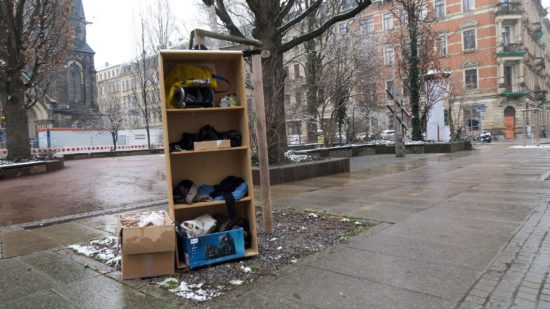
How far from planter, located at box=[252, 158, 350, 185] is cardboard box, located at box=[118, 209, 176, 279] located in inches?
266

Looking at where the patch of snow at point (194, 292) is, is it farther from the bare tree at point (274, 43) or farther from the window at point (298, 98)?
the window at point (298, 98)

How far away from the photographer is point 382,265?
4.57m

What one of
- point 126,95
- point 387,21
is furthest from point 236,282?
point 126,95

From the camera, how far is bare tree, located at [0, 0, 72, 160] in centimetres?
1928

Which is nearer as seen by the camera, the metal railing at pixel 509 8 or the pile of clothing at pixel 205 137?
the pile of clothing at pixel 205 137

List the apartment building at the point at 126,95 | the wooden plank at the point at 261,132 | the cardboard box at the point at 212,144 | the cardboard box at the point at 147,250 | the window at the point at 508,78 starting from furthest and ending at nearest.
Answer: the apartment building at the point at 126,95 < the window at the point at 508,78 < the wooden plank at the point at 261,132 < the cardboard box at the point at 212,144 < the cardboard box at the point at 147,250

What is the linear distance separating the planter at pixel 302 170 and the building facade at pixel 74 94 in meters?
46.6

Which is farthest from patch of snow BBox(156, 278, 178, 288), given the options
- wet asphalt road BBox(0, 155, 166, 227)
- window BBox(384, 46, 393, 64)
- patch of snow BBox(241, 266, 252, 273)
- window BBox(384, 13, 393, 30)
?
window BBox(384, 13, 393, 30)

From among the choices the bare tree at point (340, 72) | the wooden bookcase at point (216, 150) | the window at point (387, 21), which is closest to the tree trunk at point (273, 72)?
the wooden bookcase at point (216, 150)

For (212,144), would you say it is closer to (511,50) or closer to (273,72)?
(273,72)

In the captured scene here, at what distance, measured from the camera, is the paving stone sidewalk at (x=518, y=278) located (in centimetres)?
361

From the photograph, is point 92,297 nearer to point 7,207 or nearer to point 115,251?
point 115,251

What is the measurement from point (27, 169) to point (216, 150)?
1723 centimetres

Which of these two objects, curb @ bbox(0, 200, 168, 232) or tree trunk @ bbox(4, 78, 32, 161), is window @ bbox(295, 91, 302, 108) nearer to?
tree trunk @ bbox(4, 78, 32, 161)
